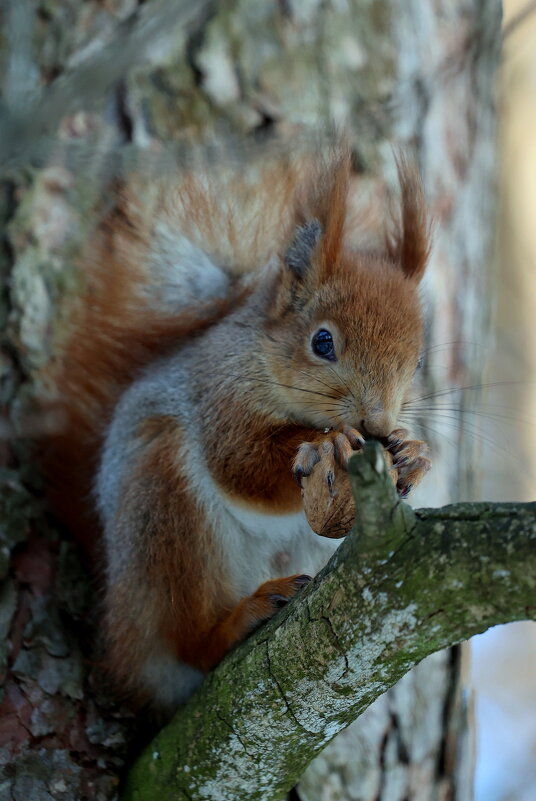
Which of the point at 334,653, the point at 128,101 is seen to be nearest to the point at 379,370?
the point at 334,653

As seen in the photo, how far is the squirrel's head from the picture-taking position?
1.45 m

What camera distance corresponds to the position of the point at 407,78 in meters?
2.06

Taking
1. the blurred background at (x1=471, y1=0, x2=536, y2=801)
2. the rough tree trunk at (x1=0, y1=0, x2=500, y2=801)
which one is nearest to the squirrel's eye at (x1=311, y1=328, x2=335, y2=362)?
the rough tree trunk at (x1=0, y1=0, x2=500, y2=801)

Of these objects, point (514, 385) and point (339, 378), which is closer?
point (339, 378)

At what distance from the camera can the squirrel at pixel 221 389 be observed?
147 cm

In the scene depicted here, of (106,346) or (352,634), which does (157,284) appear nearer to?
(106,346)

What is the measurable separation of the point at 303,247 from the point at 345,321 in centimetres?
21

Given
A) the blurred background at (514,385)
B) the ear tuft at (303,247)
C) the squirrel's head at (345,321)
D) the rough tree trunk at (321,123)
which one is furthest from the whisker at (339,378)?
the blurred background at (514,385)

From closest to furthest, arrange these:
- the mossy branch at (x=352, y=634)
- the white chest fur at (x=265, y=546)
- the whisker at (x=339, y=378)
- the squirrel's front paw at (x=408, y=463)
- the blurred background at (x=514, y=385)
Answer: the mossy branch at (x=352, y=634)
the squirrel's front paw at (x=408, y=463)
the whisker at (x=339, y=378)
the white chest fur at (x=265, y=546)
the blurred background at (x=514, y=385)

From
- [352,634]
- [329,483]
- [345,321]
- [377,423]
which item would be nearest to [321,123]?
[345,321]

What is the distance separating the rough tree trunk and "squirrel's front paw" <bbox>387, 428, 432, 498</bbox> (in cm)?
45

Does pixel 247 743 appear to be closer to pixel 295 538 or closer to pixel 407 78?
pixel 295 538

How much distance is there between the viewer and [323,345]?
1.53 meters

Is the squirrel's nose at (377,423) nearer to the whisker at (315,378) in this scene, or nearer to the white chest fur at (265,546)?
the whisker at (315,378)
